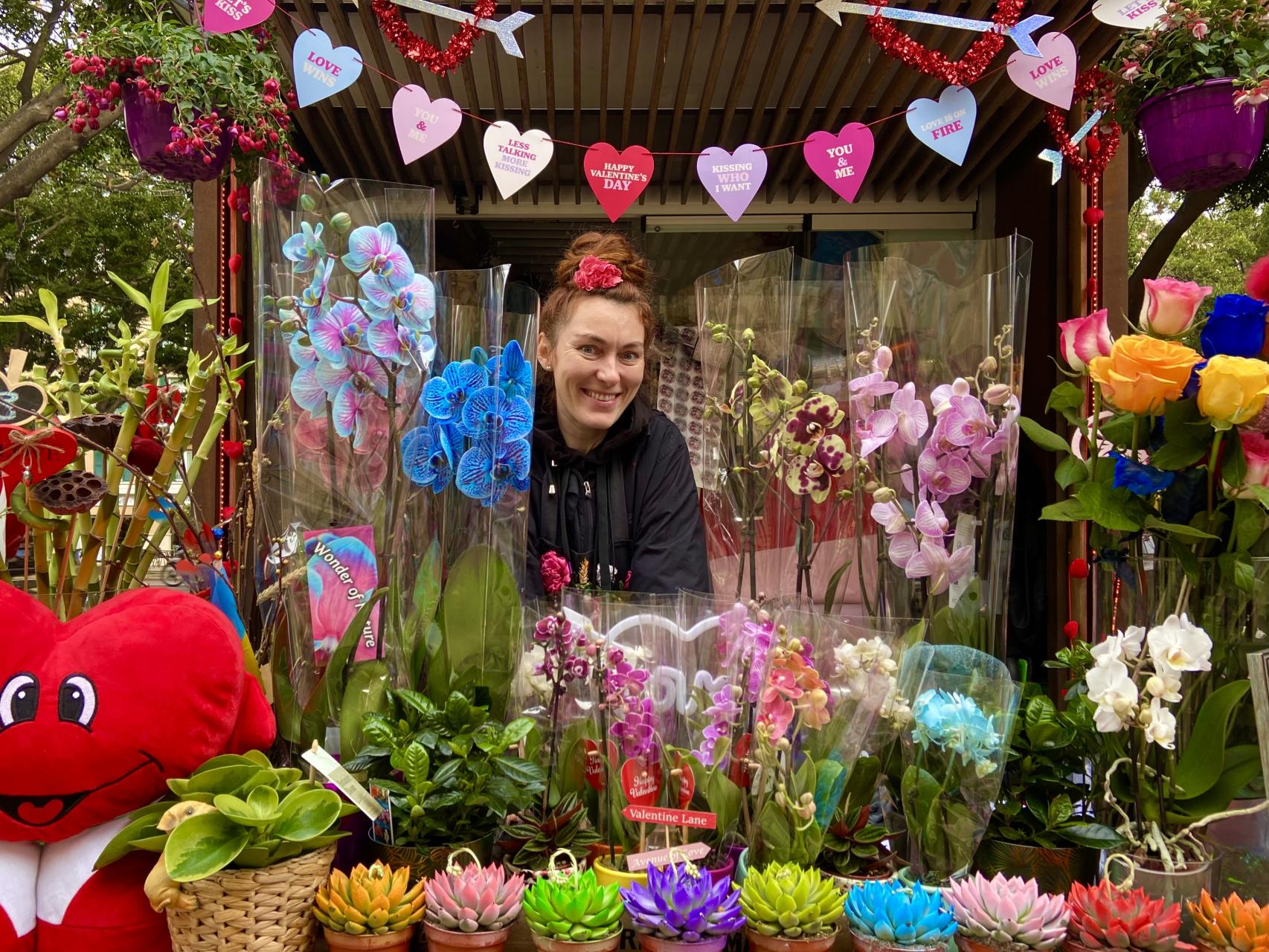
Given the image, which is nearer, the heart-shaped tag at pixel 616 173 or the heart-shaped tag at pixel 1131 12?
the heart-shaped tag at pixel 1131 12

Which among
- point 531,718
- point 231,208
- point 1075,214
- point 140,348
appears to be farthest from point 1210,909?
point 231,208

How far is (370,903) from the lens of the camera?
2.80 feet

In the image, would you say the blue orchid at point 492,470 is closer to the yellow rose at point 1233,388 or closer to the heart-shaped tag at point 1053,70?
the yellow rose at point 1233,388

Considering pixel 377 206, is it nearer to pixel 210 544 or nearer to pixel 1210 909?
pixel 210 544

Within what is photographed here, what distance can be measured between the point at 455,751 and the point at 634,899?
26 centimetres

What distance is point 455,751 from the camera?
0.99 metres

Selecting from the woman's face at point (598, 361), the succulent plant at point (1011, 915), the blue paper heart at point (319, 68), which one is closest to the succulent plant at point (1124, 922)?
the succulent plant at point (1011, 915)

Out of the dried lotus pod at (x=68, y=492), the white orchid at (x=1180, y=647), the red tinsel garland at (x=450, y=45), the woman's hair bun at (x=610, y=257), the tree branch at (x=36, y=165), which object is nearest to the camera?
the white orchid at (x=1180, y=647)

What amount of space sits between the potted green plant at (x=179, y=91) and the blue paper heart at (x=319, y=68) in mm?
161

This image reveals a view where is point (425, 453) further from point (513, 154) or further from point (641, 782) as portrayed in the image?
point (513, 154)

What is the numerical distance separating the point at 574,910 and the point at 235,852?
31cm

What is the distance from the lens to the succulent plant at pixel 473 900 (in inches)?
33.2

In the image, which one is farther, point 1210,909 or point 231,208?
point 231,208

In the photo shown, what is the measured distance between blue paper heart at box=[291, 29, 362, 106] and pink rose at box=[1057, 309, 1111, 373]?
4.36 feet
